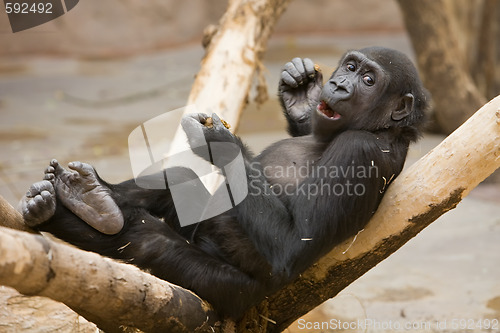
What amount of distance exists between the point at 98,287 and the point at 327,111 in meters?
1.47

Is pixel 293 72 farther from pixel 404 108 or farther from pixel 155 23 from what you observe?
pixel 155 23

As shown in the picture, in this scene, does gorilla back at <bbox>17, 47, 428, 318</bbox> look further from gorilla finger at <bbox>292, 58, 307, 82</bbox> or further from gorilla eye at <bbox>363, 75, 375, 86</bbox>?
gorilla finger at <bbox>292, 58, 307, 82</bbox>

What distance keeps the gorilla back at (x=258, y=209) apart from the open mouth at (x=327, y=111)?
0.07 ft

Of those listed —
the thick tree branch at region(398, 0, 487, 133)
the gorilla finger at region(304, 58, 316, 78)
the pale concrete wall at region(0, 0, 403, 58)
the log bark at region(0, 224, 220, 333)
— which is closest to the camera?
the log bark at region(0, 224, 220, 333)

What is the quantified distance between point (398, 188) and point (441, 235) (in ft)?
9.86

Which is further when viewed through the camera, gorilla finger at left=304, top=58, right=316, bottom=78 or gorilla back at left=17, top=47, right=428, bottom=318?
gorilla finger at left=304, top=58, right=316, bottom=78

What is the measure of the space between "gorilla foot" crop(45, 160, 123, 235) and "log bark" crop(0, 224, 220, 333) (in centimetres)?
44

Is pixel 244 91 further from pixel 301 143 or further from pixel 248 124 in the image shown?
pixel 248 124

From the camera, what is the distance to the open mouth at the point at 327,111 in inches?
115

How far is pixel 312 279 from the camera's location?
2861 millimetres

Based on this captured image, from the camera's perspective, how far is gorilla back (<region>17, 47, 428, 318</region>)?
2.57m

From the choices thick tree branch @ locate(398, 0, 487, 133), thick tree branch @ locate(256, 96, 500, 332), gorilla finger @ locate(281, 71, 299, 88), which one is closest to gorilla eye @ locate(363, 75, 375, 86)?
thick tree branch @ locate(256, 96, 500, 332)

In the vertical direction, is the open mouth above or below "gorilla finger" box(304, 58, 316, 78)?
below

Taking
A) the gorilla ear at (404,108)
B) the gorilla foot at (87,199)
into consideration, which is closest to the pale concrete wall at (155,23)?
the gorilla foot at (87,199)
